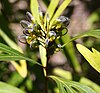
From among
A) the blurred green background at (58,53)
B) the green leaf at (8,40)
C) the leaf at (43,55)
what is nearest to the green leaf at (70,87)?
the leaf at (43,55)

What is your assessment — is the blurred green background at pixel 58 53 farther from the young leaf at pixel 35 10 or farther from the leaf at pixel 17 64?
the young leaf at pixel 35 10

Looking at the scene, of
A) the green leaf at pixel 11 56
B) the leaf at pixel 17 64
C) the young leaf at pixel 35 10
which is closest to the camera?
the green leaf at pixel 11 56

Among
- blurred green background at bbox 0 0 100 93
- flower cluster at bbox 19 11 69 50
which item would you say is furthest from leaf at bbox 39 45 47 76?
blurred green background at bbox 0 0 100 93

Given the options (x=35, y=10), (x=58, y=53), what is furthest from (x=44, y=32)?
(x=58, y=53)

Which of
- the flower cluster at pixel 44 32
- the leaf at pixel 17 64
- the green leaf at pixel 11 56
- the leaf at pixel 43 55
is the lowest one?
the leaf at pixel 17 64

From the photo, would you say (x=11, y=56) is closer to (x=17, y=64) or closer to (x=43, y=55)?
(x=43, y=55)

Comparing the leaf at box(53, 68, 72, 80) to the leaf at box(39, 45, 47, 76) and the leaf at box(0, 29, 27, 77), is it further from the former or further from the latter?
the leaf at box(39, 45, 47, 76)

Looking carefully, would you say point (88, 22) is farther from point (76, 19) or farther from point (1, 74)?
point (1, 74)

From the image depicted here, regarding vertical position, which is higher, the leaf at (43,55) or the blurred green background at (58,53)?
the leaf at (43,55)
